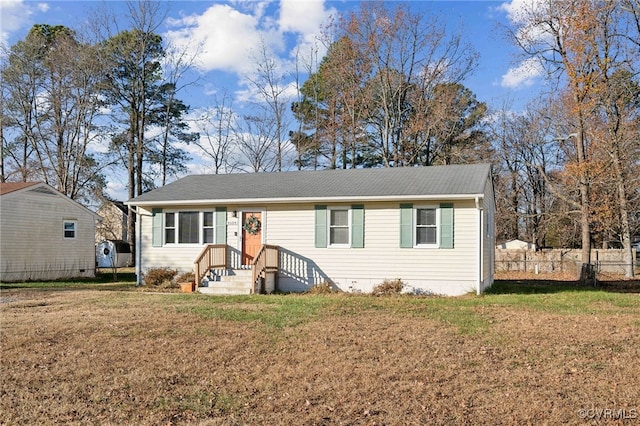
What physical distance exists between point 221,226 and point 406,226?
581cm

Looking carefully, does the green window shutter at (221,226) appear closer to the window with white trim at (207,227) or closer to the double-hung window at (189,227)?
the double-hung window at (189,227)

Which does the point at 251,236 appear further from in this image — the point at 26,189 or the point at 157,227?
the point at 26,189

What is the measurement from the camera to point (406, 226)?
1408 cm

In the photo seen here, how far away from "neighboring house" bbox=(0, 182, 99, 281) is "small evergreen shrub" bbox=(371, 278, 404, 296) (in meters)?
14.3

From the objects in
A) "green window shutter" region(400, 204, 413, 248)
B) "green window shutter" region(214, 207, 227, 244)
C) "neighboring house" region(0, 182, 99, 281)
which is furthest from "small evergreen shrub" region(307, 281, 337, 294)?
"neighboring house" region(0, 182, 99, 281)

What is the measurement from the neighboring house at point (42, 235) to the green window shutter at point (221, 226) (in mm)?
9207

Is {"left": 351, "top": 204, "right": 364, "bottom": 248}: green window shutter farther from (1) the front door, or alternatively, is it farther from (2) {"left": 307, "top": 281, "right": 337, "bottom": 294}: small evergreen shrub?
(1) the front door

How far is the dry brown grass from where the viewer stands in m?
4.80

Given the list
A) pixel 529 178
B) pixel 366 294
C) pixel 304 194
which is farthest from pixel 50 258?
pixel 529 178

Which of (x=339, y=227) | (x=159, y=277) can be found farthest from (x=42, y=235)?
(x=339, y=227)

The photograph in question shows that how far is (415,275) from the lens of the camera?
1402 centimetres

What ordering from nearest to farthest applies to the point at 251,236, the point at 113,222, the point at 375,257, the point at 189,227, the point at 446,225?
1. the point at 446,225
2. the point at 375,257
3. the point at 251,236
4. the point at 189,227
5. the point at 113,222

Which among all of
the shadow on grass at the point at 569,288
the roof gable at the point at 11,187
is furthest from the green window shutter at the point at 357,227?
the roof gable at the point at 11,187

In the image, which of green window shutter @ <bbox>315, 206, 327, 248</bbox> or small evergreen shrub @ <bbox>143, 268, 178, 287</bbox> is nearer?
green window shutter @ <bbox>315, 206, 327, 248</bbox>
